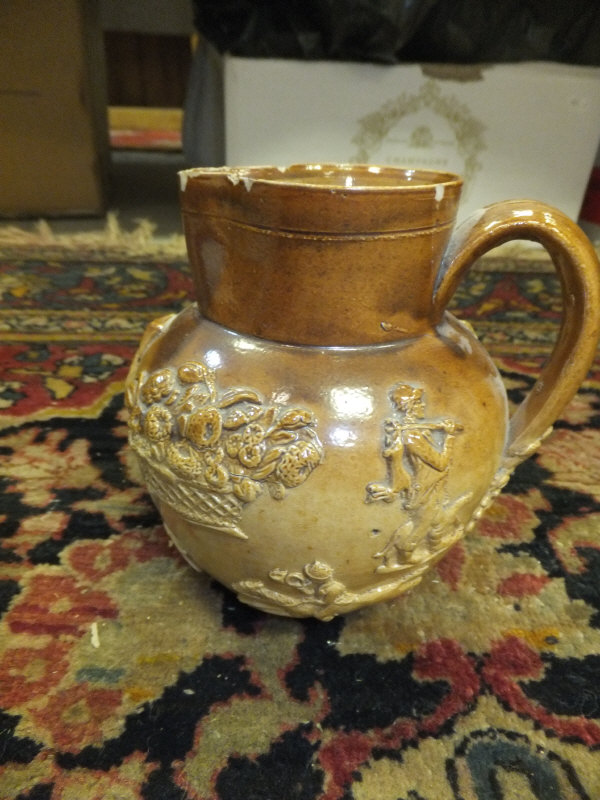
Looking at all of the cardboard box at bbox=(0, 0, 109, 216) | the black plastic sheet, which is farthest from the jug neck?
the cardboard box at bbox=(0, 0, 109, 216)

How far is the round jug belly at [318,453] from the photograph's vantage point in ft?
1.96

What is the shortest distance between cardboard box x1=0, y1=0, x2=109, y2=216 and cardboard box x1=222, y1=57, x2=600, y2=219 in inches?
28.2

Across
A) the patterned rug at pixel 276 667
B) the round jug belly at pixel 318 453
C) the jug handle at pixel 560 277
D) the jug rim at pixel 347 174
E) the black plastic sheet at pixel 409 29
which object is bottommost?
the patterned rug at pixel 276 667

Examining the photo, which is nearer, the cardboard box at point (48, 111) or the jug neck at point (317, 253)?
the jug neck at point (317, 253)

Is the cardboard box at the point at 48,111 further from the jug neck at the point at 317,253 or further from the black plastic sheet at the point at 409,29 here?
the jug neck at the point at 317,253

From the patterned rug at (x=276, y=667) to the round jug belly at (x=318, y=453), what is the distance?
0.37 ft

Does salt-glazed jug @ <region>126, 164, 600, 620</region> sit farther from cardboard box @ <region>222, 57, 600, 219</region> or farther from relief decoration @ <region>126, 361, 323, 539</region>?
cardboard box @ <region>222, 57, 600, 219</region>

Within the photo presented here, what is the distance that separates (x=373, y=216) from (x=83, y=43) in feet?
7.50

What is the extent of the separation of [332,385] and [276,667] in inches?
13.8

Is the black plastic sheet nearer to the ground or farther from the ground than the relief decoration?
farther from the ground

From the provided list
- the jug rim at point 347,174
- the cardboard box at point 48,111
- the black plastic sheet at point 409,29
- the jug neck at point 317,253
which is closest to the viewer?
the jug neck at point 317,253

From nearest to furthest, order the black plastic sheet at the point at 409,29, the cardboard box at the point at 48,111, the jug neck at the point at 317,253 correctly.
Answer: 1. the jug neck at the point at 317,253
2. the black plastic sheet at the point at 409,29
3. the cardboard box at the point at 48,111

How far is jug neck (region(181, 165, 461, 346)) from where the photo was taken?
0.57 metres

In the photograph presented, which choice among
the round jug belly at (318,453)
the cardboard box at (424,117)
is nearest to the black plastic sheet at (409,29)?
the cardboard box at (424,117)
